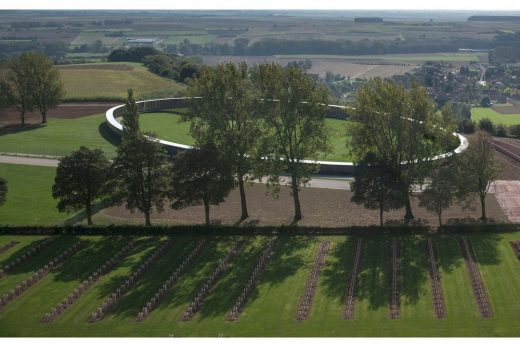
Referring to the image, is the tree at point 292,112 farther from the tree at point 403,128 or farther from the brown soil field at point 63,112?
the brown soil field at point 63,112

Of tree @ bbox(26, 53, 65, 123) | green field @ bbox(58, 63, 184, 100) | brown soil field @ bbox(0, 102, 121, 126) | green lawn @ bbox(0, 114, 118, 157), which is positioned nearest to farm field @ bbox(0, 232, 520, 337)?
green lawn @ bbox(0, 114, 118, 157)

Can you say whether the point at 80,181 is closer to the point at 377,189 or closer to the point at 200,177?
the point at 200,177

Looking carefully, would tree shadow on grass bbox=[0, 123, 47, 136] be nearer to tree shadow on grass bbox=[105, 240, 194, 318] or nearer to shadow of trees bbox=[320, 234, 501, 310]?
tree shadow on grass bbox=[105, 240, 194, 318]

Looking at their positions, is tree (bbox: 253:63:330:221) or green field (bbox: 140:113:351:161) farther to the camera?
green field (bbox: 140:113:351:161)

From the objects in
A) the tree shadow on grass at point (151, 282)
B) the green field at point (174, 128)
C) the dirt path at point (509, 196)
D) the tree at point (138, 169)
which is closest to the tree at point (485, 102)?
the green field at point (174, 128)

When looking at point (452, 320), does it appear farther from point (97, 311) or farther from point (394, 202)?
point (97, 311)

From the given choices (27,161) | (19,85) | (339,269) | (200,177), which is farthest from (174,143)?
(339,269)
